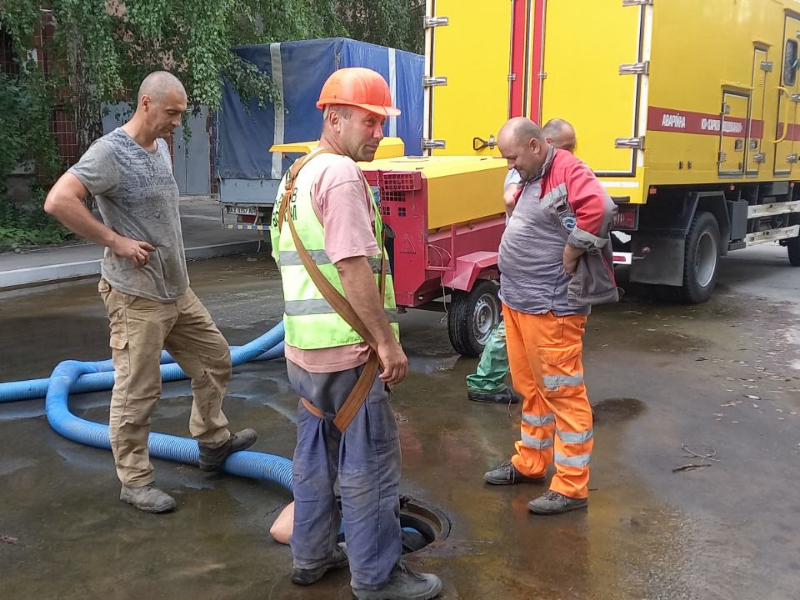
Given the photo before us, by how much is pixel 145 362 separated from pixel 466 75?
5542 millimetres

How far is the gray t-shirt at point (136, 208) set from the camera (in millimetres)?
3582

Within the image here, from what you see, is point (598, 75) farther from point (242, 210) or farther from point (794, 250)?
point (242, 210)

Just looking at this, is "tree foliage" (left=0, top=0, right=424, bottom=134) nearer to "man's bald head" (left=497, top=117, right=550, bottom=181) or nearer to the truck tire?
the truck tire

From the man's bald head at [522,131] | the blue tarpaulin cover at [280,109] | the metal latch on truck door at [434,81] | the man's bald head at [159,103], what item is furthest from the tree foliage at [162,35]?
the man's bald head at [522,131]

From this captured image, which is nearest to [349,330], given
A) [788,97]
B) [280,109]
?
[788,97]

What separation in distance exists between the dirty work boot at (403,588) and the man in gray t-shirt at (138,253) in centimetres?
133

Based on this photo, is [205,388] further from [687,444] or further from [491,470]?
[687,444]

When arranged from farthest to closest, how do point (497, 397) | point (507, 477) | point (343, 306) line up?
1. point (497, 397)
2. point (507, 477)
3. point (343, 306)

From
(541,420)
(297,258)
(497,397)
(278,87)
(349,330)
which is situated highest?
(278,87)

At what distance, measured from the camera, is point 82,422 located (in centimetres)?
467

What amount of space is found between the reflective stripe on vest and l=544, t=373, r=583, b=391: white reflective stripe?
1262 mm

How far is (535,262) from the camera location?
3822 millimetres

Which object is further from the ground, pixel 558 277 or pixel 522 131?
pixel 522 131

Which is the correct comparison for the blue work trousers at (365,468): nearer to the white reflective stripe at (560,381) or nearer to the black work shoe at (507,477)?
the white reflective stripe at (560,381)
